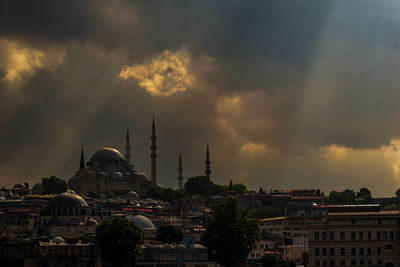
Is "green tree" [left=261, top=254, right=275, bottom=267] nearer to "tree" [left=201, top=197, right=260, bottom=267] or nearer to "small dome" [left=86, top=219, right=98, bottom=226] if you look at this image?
"tree" [left=201, top=197, right=260, bottom=267]

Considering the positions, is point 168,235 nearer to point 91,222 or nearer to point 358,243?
point 91,222

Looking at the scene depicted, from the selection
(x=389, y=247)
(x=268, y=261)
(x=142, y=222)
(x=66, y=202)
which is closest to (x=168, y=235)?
(x=142, y=222)

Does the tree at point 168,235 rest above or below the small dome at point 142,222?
below

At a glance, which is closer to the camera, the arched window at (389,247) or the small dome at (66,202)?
the arched window at (389,247)

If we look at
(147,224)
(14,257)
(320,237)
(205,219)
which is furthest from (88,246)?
(205,219)

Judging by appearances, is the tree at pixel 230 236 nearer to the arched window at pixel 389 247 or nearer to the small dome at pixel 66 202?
the small dome at pixel 66 202

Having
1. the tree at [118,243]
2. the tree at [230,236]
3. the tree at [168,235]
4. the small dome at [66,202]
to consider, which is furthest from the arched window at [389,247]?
the small dome at [66,202]

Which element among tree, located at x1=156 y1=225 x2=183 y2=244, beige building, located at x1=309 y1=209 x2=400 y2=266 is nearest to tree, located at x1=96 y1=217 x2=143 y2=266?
beige building, located at x1=309 y1=209 x2=400 y2=266

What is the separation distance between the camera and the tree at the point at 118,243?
4328 inches

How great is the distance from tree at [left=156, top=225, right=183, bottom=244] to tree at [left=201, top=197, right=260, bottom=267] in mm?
10627

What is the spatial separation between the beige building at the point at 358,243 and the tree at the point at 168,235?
150 feet

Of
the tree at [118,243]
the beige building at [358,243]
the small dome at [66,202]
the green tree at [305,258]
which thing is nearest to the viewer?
the beige building at [358,243]

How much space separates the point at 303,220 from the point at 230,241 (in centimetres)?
6041

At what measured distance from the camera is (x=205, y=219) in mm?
190375
